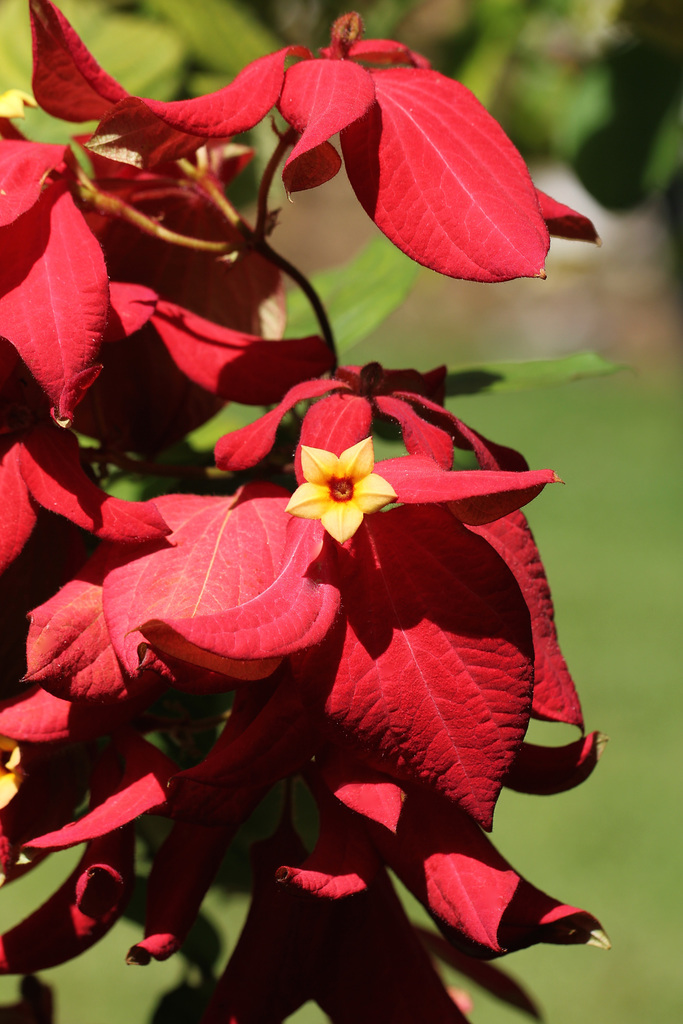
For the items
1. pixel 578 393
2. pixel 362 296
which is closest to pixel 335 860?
pixel 362 296

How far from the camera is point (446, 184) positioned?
12.1 inches

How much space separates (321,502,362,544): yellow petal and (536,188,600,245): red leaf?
0.15m

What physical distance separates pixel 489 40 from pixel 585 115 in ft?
0.59

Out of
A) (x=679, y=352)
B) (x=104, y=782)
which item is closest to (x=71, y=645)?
(x=104, y=782)

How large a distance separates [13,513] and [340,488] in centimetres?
11

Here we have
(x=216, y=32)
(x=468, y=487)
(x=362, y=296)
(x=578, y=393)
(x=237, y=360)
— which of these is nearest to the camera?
(x=468, y=487)

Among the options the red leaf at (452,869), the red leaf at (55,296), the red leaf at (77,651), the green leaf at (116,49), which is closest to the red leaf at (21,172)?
the red leaf at (55,296)

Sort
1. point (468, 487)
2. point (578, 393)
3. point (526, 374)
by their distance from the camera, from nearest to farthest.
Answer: point (468, 487)
point (526, 374)
point (578, 393)

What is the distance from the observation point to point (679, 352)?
13.6 ft

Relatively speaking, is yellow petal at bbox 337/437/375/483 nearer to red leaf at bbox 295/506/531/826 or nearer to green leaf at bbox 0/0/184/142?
red leaf at bbox 295/506/531/826

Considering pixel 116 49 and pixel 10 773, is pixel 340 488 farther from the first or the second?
pixel 116 49

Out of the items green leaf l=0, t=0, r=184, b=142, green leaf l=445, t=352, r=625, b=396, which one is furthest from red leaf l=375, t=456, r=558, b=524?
green leaf l=0, t=0, r=184, b=142

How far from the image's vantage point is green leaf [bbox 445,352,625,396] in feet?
1.57

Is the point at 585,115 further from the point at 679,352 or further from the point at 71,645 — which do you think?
the point at 679,352
